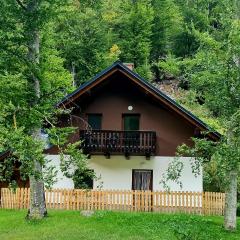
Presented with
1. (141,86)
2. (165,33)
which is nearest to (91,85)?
(141,86)

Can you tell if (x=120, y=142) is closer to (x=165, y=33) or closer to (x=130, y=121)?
(x=130, y=121)

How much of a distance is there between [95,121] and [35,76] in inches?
328

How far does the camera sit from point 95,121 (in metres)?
27.6

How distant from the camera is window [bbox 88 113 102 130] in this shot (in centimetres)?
2748

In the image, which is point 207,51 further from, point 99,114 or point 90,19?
point 90,19

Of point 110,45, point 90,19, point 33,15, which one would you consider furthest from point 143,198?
point 110,45

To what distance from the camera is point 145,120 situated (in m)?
27.0

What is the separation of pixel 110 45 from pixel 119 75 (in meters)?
42.0

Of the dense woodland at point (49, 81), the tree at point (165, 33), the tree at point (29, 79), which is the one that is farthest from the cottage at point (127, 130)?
the tree at point (165, 33)

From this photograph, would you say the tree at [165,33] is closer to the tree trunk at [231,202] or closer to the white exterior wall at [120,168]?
the white exterior wall at [120,168]

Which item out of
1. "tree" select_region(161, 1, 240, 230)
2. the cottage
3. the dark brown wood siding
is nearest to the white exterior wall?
the cottage

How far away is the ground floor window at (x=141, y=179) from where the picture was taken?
26923 mm

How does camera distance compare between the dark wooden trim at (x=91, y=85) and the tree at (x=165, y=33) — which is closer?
the dark wooden trim at (x=91, y=85)

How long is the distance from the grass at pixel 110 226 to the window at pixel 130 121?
237 inches
